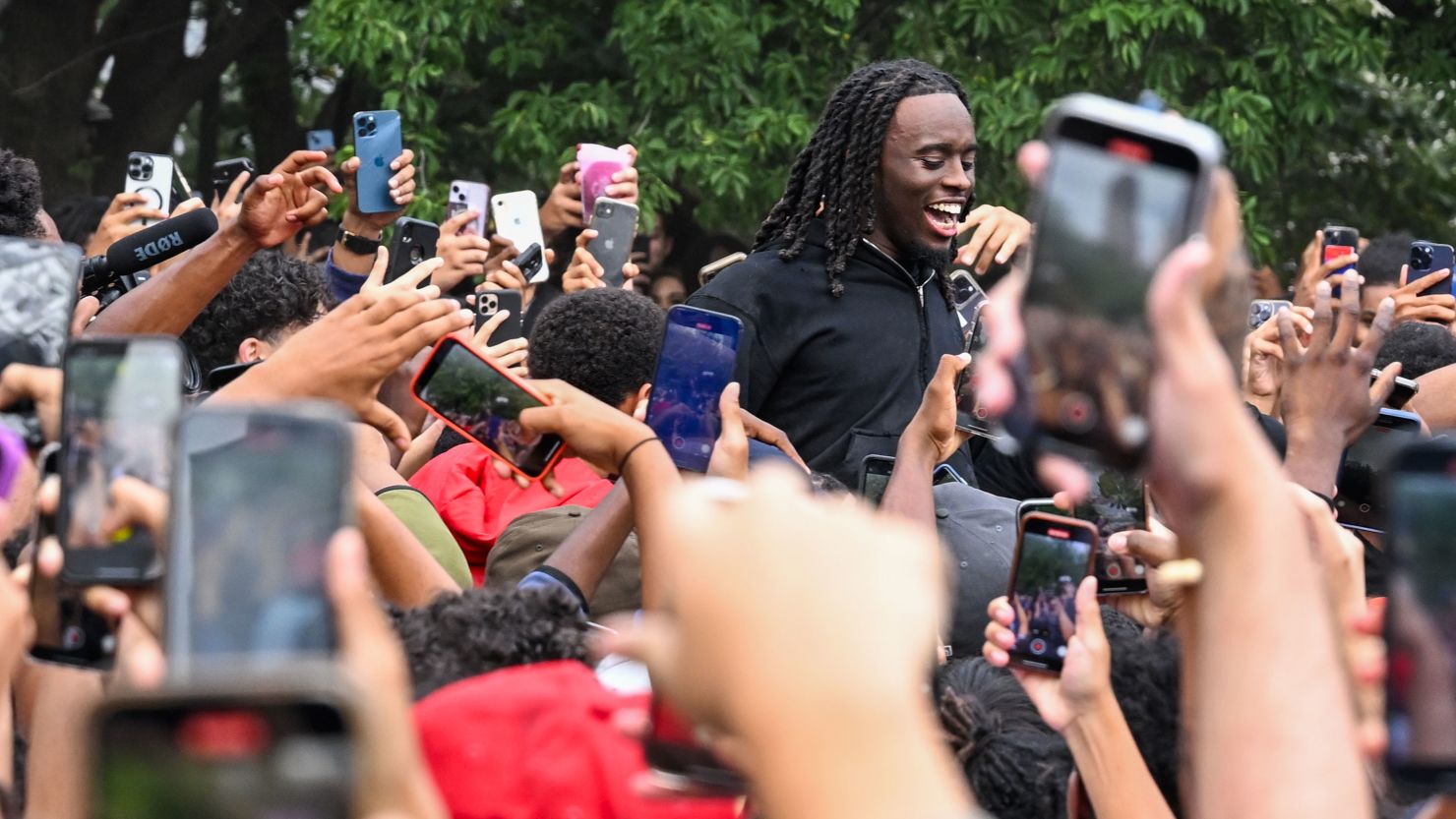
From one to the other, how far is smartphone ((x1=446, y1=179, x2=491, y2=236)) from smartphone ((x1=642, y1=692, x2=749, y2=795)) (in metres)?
4.12

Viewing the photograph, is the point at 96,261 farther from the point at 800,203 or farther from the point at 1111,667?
the point at 1111,667

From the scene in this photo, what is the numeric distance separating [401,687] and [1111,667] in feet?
4.89

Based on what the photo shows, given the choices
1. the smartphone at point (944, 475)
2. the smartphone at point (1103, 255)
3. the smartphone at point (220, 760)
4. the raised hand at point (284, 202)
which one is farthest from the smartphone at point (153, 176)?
the smartphone at point (220, 760)

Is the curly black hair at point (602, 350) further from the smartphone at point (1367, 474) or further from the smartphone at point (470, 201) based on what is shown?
the smartphone at point (470, 201)

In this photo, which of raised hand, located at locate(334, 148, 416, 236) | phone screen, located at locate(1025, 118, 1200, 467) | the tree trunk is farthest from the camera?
the tree trunk

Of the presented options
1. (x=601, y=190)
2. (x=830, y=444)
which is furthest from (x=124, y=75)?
(x=830, y=444)

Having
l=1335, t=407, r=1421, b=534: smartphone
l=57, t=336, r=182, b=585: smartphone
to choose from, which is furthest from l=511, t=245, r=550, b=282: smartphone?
l=57, t=336, r=182, b=585: smartphone

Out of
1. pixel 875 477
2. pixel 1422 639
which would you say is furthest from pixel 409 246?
pixel 1422 639

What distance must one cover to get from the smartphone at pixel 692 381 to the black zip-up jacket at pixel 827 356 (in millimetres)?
853

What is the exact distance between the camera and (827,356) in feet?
14.8

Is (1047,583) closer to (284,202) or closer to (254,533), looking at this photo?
(254,533)

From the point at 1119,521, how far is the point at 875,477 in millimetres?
813

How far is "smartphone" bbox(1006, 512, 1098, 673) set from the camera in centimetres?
268

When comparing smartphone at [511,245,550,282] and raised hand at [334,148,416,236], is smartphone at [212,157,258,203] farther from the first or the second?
smartphone at [511,245,550,282]
